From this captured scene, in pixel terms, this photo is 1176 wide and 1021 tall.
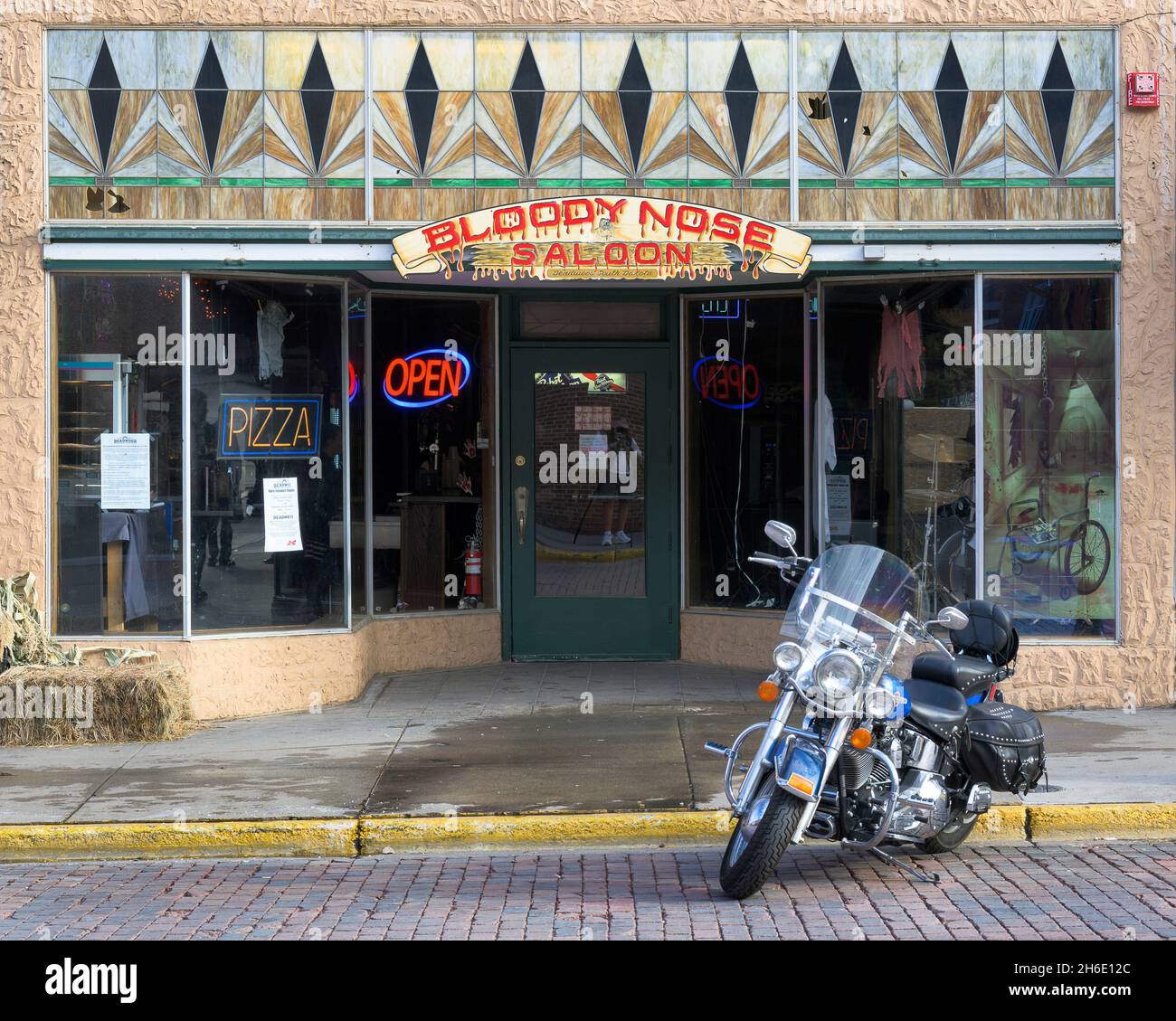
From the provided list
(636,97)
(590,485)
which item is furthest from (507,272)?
(590,485)

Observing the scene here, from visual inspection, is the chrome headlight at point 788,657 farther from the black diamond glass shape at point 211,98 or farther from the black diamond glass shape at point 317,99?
the black diamond glass shape at point 211,98

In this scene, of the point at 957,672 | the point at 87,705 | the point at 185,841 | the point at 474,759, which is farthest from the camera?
the point at 87,705

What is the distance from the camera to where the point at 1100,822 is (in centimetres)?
731

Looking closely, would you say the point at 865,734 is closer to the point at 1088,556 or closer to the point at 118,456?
the point at 1088,556

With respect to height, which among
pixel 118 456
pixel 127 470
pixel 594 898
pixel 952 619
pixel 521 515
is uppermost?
pixel 118 456

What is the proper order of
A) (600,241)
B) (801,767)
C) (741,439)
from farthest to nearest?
(741,439), (600,241), (801,767)

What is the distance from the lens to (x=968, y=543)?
10.3 metres

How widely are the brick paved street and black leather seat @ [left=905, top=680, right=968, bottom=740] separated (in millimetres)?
712

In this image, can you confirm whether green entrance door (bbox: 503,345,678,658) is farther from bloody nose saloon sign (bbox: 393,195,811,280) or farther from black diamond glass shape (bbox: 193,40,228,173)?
black diamond glass shape (bbox: 193,40,228,173)

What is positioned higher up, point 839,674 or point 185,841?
point 839,674

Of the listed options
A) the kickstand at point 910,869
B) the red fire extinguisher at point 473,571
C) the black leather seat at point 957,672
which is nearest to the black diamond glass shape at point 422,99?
the red fire extinguisher at point 473,571

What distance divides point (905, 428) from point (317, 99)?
4.88 metres

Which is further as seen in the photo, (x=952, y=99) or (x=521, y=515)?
(x=521, y=515)

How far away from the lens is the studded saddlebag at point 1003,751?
6504 mm
